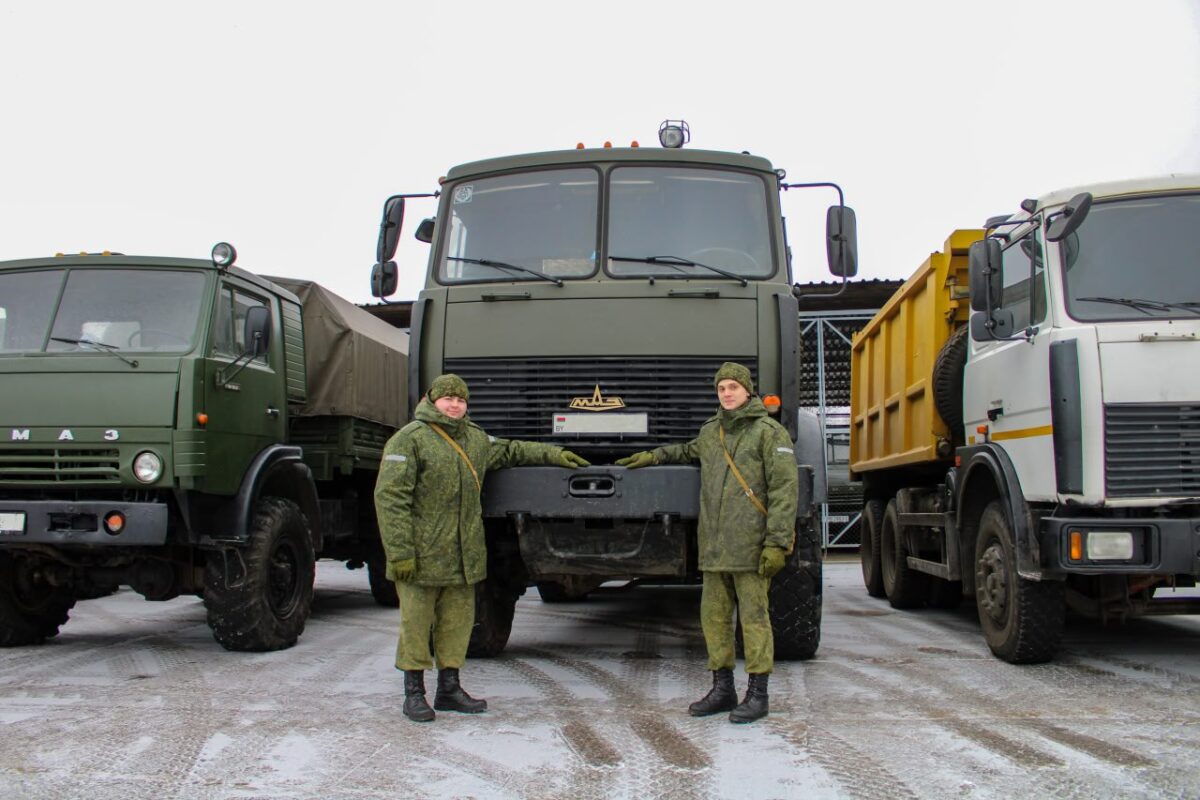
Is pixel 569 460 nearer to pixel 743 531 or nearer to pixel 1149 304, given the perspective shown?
pixel 743 531

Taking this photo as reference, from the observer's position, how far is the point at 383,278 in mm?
6785

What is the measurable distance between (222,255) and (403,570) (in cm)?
312

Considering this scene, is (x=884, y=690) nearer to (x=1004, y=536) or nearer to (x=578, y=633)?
(x=1004, y=536)

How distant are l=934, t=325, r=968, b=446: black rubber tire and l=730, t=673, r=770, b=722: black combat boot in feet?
11.9

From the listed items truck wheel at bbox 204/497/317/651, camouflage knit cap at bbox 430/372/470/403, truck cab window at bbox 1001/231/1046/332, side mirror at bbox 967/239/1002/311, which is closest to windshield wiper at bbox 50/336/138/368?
truck wheel at bbox 204/497/317/651

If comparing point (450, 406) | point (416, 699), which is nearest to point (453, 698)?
point (416, 699)

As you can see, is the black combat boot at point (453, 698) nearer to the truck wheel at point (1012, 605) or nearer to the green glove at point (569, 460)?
the green glove at point (569, 460)

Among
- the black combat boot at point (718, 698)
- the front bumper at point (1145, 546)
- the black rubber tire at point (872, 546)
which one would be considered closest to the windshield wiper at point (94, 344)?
the black combat boot at point (718, 698)

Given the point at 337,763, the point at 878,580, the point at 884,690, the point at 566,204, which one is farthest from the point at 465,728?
the point at 878,580

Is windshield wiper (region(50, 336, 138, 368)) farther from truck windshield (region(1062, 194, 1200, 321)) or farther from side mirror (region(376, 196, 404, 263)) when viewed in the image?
truck windshield (region(1062, 194, 1200, 321))

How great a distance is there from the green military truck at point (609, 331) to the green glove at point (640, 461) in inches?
2.1

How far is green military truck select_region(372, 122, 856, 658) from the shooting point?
19.0 feet

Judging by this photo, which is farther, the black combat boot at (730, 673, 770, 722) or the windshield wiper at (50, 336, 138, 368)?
the windshield wiper at (50, 336, 138, 368)

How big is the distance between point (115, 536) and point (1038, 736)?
5.10m
